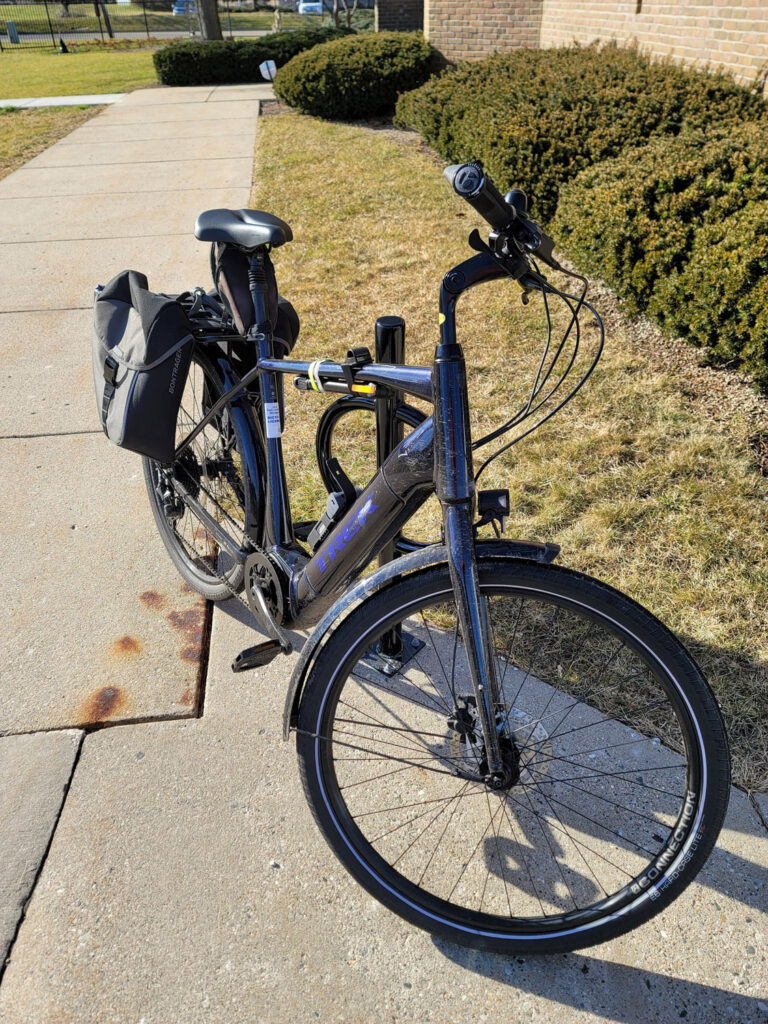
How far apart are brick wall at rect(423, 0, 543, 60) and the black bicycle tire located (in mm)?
10574

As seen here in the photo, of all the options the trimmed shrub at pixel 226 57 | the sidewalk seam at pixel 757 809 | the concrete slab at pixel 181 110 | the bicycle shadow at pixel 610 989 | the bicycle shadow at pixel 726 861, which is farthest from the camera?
the trimmed shrub at pixel 226 57

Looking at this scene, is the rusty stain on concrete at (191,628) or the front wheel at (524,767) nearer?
the front wheel at (524,767)

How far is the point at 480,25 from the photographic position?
36.6 ft

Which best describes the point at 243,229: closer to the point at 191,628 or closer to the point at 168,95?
the point at 191,628

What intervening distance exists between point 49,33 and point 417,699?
37.7 metres

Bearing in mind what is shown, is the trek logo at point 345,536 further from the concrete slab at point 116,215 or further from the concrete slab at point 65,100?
the concrete slab at point 65,100

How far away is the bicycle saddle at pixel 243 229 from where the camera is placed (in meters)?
2.13

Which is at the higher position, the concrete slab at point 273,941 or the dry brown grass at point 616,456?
the concrete slab at point 273,941

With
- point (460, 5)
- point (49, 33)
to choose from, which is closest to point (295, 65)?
point (460, 5)

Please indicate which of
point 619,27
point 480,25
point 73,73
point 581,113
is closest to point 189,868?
point 581,113

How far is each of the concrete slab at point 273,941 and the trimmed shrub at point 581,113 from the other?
566 centimetres

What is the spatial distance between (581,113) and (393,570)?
6.24 meters

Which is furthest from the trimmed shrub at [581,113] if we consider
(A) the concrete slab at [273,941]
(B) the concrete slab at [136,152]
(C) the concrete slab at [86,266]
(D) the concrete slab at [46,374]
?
(A) the concrete slab at [273,941]

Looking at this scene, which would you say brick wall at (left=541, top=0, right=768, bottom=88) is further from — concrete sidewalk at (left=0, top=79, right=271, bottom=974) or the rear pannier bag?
the rear pannier bag
